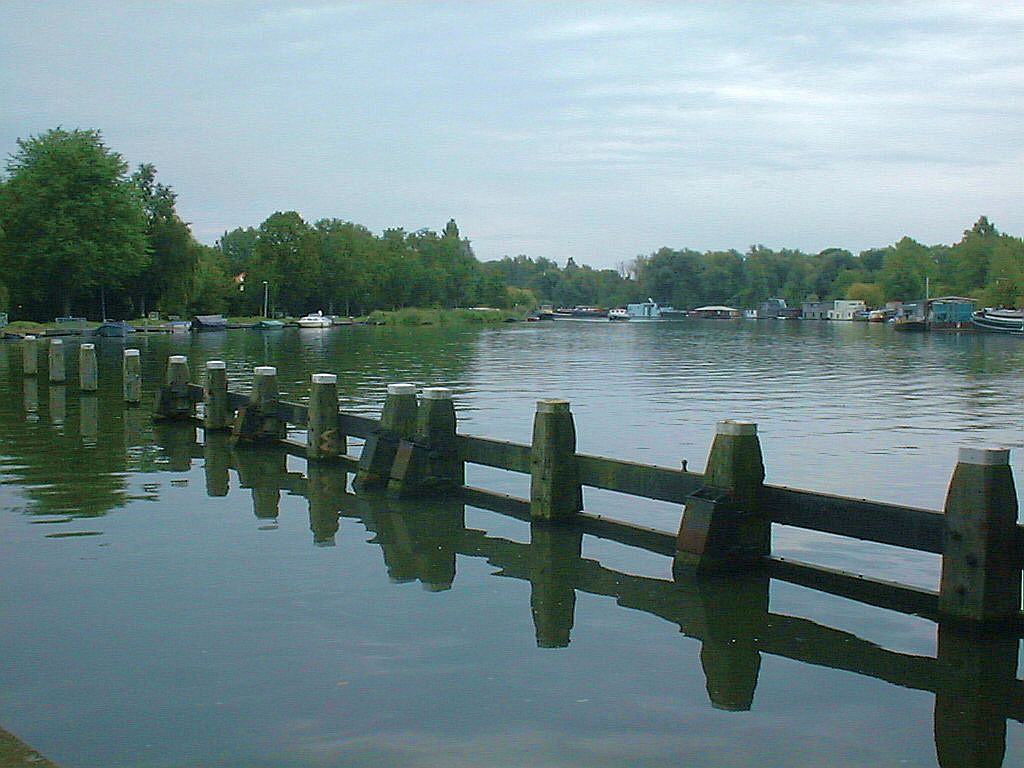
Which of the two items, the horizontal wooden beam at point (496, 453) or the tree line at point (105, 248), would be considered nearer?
the horizontal wooden beam at point (496, 453)

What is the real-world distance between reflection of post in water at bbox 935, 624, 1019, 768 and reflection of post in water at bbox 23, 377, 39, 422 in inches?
873

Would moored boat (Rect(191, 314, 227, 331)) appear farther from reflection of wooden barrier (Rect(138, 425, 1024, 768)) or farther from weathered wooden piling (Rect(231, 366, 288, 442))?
reflection of wooden barrier (Rect(138, 425, 1024, 768))

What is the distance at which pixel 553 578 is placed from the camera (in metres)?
11.9

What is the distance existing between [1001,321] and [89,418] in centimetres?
11241

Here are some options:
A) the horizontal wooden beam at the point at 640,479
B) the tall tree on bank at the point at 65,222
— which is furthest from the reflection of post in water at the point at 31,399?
the tall tree on bank at the point at 65,222

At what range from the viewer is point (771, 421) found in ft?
90.1

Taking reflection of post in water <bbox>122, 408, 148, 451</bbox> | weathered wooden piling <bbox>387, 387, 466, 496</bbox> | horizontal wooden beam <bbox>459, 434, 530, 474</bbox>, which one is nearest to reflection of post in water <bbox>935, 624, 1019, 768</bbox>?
horizontal wooden beam <bbox>459, 434, 530, 474</bbox>

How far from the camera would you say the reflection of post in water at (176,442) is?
19656 mm

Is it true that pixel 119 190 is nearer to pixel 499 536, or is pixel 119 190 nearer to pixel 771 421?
pixel 771 421

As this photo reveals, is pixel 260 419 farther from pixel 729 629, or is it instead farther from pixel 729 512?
pixel 729 629

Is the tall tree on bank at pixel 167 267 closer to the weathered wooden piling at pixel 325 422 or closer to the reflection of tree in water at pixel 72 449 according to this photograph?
the reflection of tree in water at pixel 72 449

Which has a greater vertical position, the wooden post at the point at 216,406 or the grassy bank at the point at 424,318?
the grassy bank at the point at 424,318

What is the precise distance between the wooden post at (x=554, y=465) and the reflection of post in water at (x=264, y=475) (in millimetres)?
3647

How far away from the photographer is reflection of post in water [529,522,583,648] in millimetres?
10086
